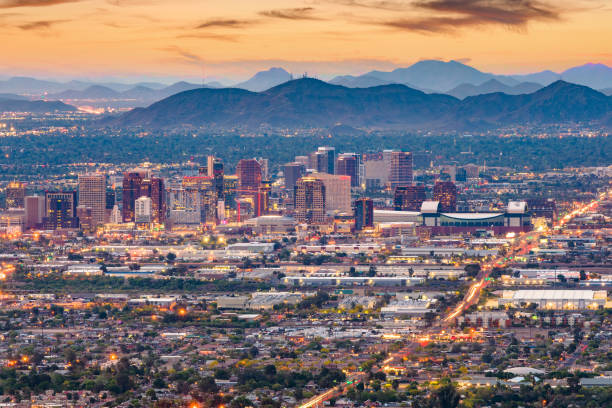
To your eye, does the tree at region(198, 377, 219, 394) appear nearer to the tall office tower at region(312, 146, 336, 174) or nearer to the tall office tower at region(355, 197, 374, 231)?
the tall office tower at region(355, 197, 374, 231)

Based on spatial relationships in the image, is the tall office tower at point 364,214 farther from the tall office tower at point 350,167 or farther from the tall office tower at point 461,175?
the tall office tower at point 461,175

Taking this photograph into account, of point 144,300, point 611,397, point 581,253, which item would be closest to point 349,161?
point 581,253

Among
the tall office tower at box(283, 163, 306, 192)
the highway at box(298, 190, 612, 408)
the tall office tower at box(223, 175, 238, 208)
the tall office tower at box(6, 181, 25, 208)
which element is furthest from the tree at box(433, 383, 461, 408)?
the tall office tower at box(283, 163, 306, 192)

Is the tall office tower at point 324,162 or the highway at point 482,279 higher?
the tall office tower at point 324,162

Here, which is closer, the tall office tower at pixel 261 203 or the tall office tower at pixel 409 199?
the tall office tower at pixel 409 199

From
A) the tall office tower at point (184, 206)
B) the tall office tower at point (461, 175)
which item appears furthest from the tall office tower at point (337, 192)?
the tall office tower at point (461, 175)

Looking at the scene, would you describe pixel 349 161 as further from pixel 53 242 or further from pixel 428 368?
pixel 428 368

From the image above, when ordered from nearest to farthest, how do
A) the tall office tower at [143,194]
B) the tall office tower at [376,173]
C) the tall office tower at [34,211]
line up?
1. the tall office tower at [34,211]
2. the tall office tower at [143,194]
3. the tall office tower at [376,173]

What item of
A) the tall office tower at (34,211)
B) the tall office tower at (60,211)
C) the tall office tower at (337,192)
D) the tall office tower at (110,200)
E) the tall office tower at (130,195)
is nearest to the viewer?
the tall office tower at (60,211)
